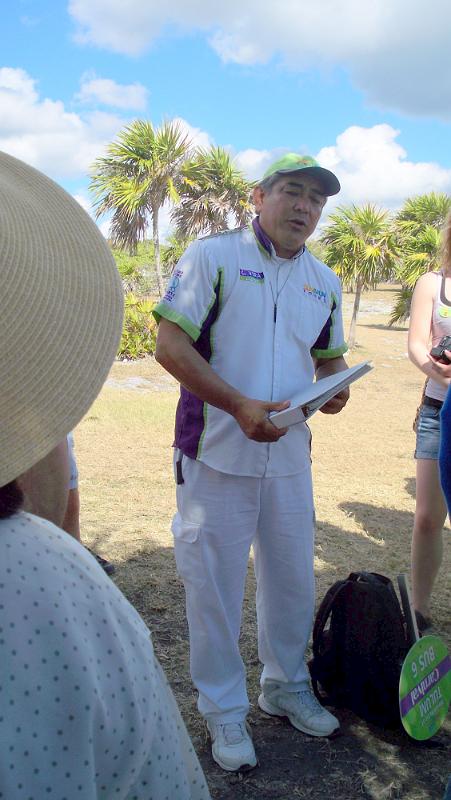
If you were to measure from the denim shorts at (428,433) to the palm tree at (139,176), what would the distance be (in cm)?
1500

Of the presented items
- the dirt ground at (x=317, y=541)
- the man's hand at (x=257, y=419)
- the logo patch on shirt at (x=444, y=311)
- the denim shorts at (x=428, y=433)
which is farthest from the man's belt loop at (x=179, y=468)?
the logo patch on shirt at (x=444, y=311)

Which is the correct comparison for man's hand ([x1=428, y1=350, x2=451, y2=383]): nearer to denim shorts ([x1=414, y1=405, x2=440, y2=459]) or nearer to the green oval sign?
denim shorts ([x1=414, y1=405, x2=440, y2=459])

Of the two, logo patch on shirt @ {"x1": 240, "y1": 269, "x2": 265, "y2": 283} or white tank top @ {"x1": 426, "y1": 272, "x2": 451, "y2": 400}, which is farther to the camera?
white tank top @ {"x1": 426, "y1": 272, "x2": 451, "y2": 400}

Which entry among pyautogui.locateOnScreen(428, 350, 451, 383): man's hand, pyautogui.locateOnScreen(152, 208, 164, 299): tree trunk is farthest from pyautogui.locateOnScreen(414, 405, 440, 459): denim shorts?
pyautogui.locateOnScreen(152, 208, 164, 299): tree trunk

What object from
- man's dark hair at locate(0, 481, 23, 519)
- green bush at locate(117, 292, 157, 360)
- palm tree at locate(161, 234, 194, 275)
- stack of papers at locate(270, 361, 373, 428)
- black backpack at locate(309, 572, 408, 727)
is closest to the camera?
man's dark hair at locate(0, 481, 23, 519)

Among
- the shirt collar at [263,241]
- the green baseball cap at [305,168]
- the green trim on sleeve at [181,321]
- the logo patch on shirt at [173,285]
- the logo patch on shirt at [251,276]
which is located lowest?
the green trim on sleeve at [181,321]

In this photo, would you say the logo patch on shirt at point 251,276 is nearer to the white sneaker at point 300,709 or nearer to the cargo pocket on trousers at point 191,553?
the cargo pocket on trousers at point 191,553

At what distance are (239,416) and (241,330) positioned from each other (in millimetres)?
325

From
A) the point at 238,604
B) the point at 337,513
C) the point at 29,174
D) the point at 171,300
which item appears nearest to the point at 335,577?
the point at 337,513

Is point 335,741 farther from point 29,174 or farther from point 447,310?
point 29,174

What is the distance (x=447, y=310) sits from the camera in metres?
3.28

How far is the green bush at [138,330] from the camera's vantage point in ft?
45.6

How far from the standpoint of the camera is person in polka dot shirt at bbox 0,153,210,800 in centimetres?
69

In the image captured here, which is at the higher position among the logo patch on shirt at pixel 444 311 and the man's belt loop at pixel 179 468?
the logo patch on shirt at pixel 444 311
